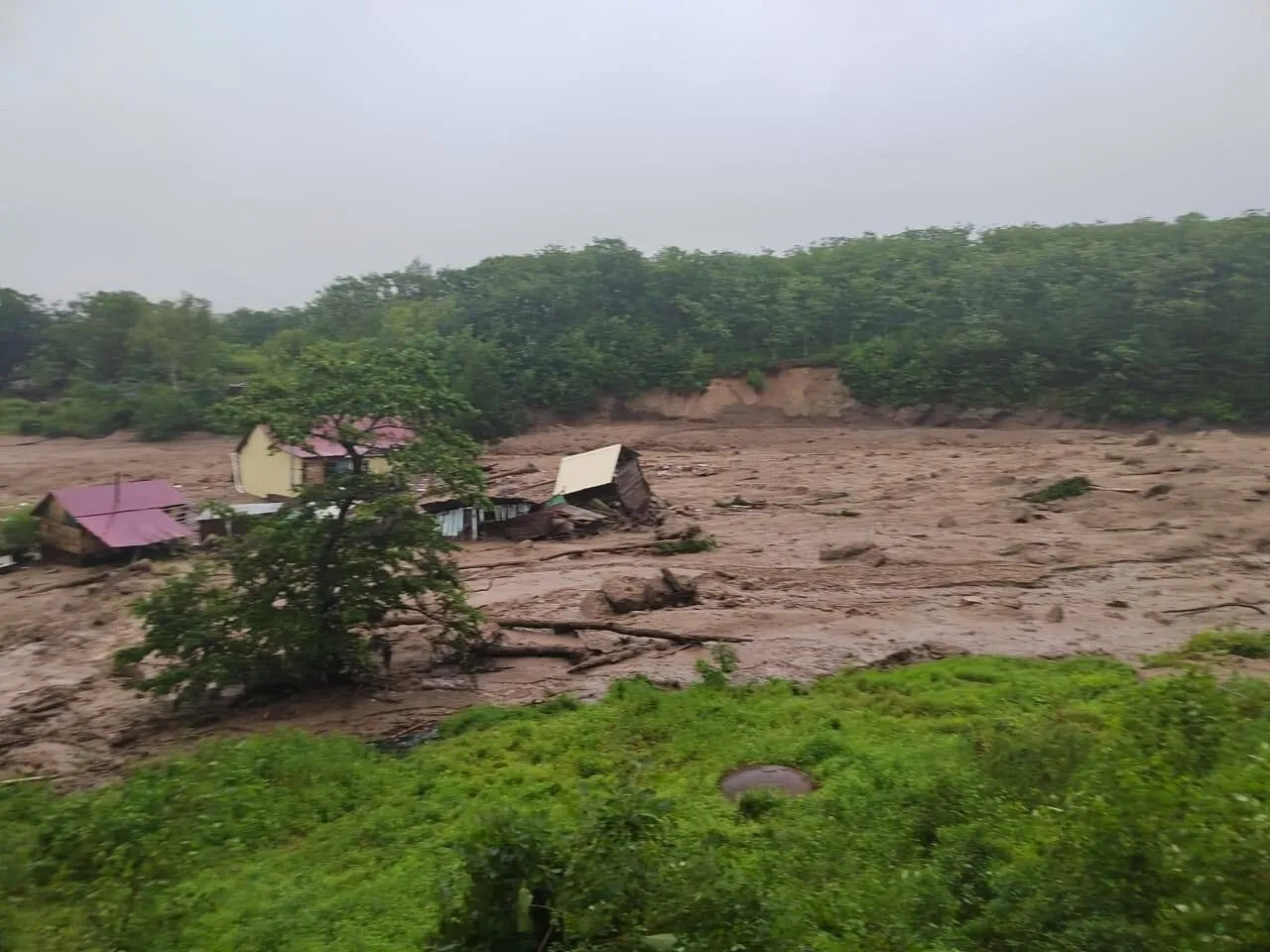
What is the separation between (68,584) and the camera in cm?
1895

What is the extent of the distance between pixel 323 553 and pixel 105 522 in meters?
11.3

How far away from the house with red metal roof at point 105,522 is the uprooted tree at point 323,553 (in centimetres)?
924

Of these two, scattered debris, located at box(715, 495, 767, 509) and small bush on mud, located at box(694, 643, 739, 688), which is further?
scattered debris, located at box(715, 495, 767, 509)

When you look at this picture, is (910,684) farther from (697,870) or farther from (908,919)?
(697,870)

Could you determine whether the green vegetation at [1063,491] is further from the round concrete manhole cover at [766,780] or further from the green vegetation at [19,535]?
the green vegetation at [19,535]

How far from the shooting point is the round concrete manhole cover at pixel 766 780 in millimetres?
8625

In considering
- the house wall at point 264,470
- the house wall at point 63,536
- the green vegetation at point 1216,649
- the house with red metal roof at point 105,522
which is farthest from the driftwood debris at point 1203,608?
the house wall at point 264,470

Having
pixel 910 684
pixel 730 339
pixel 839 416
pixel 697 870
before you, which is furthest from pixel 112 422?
pixel 697 870

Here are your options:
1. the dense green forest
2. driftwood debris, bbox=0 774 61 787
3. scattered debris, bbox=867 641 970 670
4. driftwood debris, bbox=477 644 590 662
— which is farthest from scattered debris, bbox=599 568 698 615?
the dense green forest

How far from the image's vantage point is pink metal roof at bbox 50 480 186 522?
2055 centimetres

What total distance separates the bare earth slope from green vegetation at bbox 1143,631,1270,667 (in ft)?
2.15

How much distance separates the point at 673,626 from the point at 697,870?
8945mm

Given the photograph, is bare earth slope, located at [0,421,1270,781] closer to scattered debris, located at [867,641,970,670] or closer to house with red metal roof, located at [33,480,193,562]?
scattered debris, located at [867,641,970,670]

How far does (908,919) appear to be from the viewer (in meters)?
5.84
